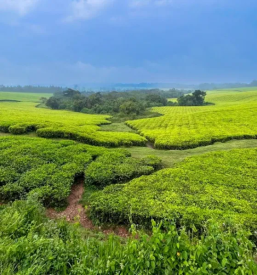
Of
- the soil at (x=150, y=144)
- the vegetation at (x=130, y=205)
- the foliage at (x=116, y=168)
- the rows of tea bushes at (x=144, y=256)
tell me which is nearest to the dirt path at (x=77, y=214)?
the vegetation at (x=130, y=205)

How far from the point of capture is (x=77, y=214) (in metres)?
9.05

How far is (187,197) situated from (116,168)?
4556mm

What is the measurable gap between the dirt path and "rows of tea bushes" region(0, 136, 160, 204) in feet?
1.59

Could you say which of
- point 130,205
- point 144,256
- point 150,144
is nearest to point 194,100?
point 150,144

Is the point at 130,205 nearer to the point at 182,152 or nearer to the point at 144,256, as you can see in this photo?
the point at 144,256

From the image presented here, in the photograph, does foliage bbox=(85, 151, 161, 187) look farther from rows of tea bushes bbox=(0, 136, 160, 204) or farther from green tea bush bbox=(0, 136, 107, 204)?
green tea bush bbox=(0, 136, 107, 204)

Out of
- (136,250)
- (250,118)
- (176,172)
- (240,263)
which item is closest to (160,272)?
(136,250)

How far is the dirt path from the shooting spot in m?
7.97

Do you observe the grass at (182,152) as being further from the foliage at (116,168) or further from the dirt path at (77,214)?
the dirt path at (77,214)

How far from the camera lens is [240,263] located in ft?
9.66

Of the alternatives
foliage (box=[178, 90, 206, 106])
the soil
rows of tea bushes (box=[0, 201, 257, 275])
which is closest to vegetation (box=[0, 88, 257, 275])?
rows of tea bushes (box=[0, 201, 257, 275])

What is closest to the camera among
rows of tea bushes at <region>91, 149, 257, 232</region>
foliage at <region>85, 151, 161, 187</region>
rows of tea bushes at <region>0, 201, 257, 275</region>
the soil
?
rows of tea bushes at <region>0, 201, 257, 275</region>

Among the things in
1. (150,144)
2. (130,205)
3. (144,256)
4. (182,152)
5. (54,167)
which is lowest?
(150,144)

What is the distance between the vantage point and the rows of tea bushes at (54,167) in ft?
32.0
